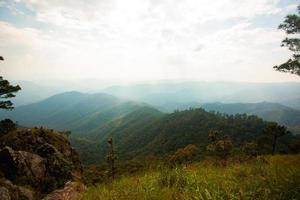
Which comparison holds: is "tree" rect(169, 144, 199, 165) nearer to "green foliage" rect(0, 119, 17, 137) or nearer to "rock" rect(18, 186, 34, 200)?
"rock" rect(18, 186, 34, 200)

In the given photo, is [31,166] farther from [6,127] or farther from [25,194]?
[6,127]

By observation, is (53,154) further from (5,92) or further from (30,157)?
(5,92)

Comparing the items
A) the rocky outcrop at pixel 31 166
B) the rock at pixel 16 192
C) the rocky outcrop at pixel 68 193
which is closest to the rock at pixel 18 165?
the rocky outcrop at pixel 31 166

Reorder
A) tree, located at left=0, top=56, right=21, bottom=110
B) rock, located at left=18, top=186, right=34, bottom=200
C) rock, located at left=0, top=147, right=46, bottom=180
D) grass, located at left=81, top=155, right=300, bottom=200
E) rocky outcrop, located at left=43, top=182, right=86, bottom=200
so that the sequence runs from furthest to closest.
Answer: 1. tree, located at left=0, top=56, right=21, bottom=110
2. rock, located at left=0, top=147, right=46, bottom=180
3. rock, located at left=18, top=186, right=34, bottom=200
4. rocky outcrop, located at left=43, top=182, right=86, bottom=200
5. grass, located at left=81, top=155, right=300, bottom=200

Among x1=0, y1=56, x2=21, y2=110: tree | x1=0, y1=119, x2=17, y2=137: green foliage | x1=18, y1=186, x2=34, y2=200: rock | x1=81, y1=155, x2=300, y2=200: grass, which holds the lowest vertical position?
x1=18, y1=186, x2=34, y2=200: rock

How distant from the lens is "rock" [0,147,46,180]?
1126 inches

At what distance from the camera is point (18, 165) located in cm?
2900

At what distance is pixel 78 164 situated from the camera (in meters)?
47.1

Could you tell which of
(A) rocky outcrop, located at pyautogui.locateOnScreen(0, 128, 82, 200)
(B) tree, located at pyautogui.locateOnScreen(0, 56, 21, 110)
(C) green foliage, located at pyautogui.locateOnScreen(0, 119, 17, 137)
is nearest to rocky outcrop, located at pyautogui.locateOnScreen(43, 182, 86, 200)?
(A) rocky outcrop, located at pyautogui.locateOnScreen(0, 128, 82, 200)

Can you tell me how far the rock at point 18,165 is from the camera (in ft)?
93.9

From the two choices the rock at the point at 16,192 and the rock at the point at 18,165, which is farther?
the rock at the point at 18,165

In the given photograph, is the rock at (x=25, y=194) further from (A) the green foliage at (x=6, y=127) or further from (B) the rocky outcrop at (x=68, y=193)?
(B) the rocky outcrop at (x=68, y=193)

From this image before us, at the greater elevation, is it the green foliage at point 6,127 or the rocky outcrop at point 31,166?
the green foliage at point 6,127

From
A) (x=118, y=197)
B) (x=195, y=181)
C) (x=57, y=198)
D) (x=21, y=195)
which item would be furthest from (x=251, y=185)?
(x=21, y=195)
